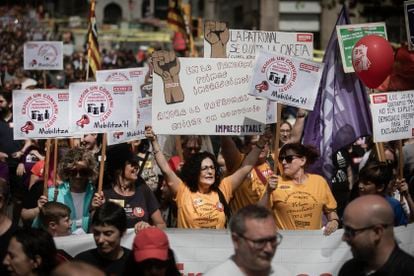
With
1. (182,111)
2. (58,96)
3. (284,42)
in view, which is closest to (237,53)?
(284,42)

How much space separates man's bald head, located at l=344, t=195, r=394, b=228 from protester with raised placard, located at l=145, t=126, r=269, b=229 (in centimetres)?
250

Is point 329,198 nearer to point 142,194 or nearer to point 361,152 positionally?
point 142,194

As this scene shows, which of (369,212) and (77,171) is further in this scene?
(77,171)

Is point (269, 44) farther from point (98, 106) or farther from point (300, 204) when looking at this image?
point (300, 204)

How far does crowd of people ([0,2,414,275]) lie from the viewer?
198 inches

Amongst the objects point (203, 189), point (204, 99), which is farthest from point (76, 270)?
point (204, 99)

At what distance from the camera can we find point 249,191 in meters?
8.39

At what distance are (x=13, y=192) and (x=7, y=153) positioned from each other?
1.12 m

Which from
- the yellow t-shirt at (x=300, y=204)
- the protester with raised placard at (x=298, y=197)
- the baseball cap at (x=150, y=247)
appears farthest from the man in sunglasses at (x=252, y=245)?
the yellow t-shirt at (x=300, y=204)

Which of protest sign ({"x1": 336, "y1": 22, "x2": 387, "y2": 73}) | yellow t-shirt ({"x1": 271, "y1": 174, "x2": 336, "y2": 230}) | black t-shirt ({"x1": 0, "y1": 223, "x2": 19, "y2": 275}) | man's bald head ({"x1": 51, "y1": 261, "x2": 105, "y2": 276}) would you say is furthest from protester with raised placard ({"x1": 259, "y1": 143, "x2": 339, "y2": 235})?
man's bald head ({"x1": 51, "y1": 261, "x2": 105, "y2": 276})

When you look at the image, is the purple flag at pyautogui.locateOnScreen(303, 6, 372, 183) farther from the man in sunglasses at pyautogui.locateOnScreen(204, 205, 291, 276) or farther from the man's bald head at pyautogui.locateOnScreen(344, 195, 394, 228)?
the man in sunglasses at pyautogui.locateOnScreen(204, 205, 291, 276)

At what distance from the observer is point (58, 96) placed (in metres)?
8.52

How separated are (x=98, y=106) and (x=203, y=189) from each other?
127 cm

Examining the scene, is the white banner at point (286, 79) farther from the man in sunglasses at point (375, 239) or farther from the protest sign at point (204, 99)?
the man in sunglasses at point (375, 239)
